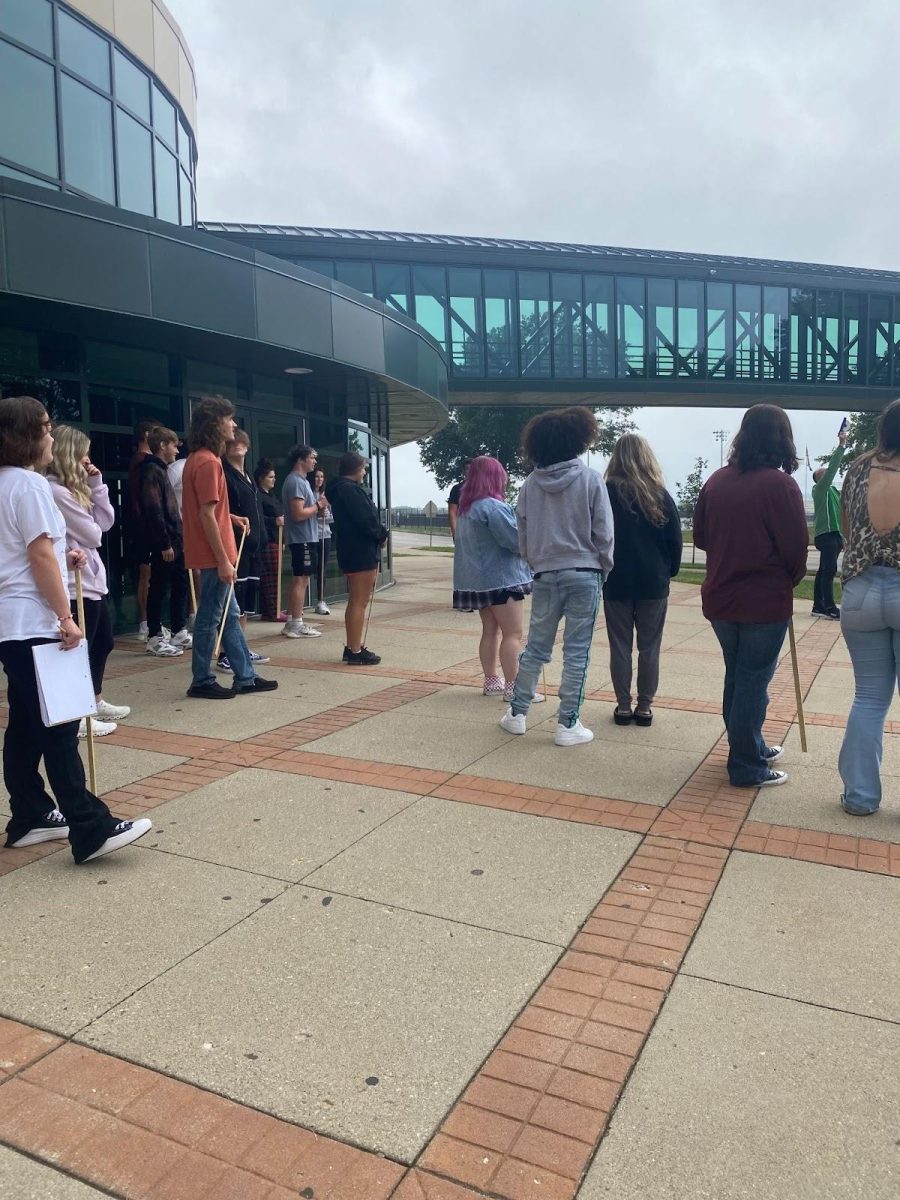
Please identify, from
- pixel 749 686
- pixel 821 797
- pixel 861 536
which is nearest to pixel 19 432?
pixel 749 686

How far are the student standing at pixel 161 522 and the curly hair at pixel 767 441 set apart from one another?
5.15 meters

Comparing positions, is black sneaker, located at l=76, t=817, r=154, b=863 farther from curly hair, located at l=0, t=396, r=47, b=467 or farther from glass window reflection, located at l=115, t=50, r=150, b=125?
glass window reflection, located at l=115, t=50, r=150, b=125

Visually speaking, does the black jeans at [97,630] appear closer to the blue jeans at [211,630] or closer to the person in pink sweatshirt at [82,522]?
the person in pink sweatshirt at [82,522]

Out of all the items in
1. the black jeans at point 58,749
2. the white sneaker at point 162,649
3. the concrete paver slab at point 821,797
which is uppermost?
the black jeans at point 58,749

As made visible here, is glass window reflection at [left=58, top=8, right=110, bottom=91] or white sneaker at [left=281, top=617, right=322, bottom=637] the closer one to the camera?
white sneaker at [left=281, top=617, right=322, bottom=637]

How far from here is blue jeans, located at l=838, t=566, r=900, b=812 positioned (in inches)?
167

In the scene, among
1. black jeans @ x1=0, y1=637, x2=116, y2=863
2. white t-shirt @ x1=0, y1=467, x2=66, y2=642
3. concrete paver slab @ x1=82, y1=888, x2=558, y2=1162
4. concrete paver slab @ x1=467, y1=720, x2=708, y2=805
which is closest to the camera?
concrete paver slab @ x1=82, y1=888, x2=558, y2=1162

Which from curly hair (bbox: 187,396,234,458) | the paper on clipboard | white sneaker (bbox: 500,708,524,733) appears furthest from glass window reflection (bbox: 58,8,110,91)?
the paper on clipboard

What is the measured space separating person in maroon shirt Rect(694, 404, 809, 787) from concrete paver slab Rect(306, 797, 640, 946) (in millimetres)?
1070

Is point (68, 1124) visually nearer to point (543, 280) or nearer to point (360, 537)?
point (360, 537)

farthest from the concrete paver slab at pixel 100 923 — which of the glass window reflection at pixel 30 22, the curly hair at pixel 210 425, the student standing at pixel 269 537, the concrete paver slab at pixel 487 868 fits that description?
the glass window reflection at pixel 30 22

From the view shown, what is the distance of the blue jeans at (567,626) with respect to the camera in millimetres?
5359

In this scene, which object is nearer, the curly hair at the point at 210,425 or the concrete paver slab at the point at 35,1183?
the concrete paver slab at the point at 35,1183

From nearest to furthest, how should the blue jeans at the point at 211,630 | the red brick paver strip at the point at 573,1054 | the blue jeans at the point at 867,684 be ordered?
the red brick paver strip at the point at 573,1054
the blue jeans at the point at 867,684
the blue jeans at the point at 211,630
